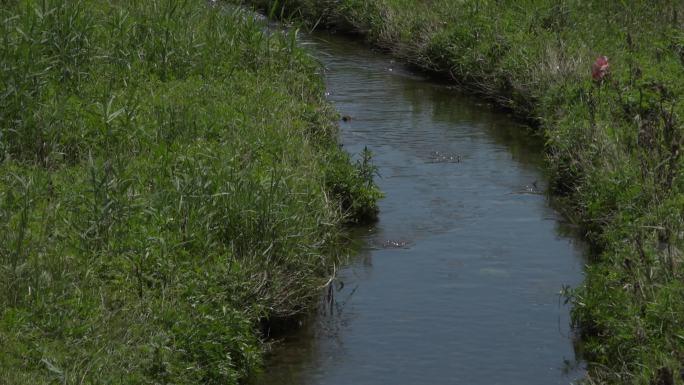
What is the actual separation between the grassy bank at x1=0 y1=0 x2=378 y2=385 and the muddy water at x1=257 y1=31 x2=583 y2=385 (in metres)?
0.40

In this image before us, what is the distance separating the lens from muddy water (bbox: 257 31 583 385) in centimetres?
821

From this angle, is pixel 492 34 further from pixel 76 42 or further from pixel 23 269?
pixel 23 269

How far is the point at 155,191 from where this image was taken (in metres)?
8.70

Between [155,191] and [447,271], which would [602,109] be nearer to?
[447,271]

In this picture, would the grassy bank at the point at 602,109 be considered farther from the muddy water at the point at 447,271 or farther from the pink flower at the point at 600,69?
the muddy water at the point at 447,271

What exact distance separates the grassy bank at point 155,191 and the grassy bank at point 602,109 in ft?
6.15

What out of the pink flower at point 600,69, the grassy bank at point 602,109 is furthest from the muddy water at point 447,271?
the pink flower at point 600,69

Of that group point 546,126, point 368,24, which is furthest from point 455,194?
point 368,24

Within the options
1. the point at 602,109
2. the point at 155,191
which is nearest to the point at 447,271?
the point at 155,191

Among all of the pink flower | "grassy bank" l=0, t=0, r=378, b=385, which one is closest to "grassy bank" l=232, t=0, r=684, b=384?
the pink flower

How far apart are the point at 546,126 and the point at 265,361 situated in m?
5.95

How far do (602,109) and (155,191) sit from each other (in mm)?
5443

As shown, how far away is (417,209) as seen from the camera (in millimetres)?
11398

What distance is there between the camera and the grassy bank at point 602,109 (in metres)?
7.77
